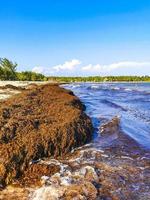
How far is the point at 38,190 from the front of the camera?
499 centimetres

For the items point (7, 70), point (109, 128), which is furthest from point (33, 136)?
point (7, 70)

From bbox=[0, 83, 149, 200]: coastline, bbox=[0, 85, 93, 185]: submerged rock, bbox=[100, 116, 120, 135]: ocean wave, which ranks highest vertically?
bbox=[0, 85, 93, 185]: submerged rock

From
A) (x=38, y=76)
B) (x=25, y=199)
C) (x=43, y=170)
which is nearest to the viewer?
(x=25, y=199)

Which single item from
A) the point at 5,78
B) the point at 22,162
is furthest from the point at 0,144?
the point at 5,78

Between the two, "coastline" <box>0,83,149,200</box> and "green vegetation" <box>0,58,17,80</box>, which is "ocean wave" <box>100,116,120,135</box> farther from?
"green vegetation" <box>0,58,17,80</box>

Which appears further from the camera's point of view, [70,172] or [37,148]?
[37,148]

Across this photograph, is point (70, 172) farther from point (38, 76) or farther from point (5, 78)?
point (38, 76)

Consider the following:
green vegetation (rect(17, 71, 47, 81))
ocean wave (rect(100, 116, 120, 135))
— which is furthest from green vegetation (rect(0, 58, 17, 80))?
ocean wave (rect(100, 116, 120, 135))

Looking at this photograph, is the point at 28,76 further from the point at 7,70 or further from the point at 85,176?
the point at 85,176

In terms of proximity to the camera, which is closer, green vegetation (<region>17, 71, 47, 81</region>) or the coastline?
the coastline

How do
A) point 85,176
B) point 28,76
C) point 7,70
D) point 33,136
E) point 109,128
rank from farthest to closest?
point 28,76 → point 7,70 → point 109,128 → point 33,136 → point 85,176

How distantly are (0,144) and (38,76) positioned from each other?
101498 millimetres

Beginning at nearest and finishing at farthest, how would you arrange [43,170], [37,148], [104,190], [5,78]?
[104,190], [43,170], [37,148], [5,78]

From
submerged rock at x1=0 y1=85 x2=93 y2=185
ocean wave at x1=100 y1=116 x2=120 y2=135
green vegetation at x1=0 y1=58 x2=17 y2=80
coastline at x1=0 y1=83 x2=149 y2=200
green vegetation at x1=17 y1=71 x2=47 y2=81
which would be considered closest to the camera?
coastline at x1=0 y1=83 x2=149 y2=200
